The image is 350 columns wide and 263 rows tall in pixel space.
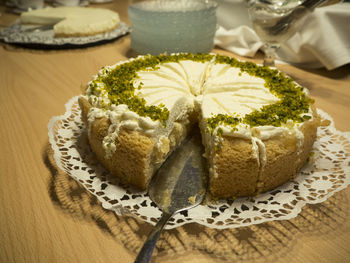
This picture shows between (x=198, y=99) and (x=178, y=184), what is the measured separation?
0.52 meters

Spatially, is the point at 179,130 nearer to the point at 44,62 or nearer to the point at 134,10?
the point at 134,10

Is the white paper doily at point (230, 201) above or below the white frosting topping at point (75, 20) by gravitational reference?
below

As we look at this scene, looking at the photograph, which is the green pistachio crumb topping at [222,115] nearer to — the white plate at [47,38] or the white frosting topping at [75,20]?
the white plate at [47,38]

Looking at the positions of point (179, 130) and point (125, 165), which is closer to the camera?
point (125, 165)

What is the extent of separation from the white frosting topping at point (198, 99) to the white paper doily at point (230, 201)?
0.16 m

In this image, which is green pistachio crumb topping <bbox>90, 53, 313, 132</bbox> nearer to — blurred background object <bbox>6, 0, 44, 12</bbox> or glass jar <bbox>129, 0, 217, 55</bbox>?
glass jar <bbox>129, 0, 217, 55</bbox>

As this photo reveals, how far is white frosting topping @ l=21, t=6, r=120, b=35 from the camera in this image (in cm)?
304

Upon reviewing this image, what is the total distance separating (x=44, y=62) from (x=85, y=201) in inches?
72.6

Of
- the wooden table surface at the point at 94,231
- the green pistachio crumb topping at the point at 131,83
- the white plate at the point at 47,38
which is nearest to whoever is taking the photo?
the wooden table surface at the point at 94,231

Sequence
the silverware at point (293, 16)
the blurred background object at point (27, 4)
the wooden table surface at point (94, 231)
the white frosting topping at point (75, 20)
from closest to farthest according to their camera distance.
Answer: the wooden table surface at point (94, 231) < the silverware at point (293, 16) < the white frosting topping at point (75, 20) < the blurred background object at point (27, 4)

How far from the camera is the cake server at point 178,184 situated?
1.17 m

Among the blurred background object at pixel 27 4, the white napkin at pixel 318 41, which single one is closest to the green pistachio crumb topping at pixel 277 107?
the white napkin at pixel 318 41

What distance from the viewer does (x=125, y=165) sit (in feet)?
4.40

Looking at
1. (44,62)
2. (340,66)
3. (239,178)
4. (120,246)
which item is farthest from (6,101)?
(340,66)
